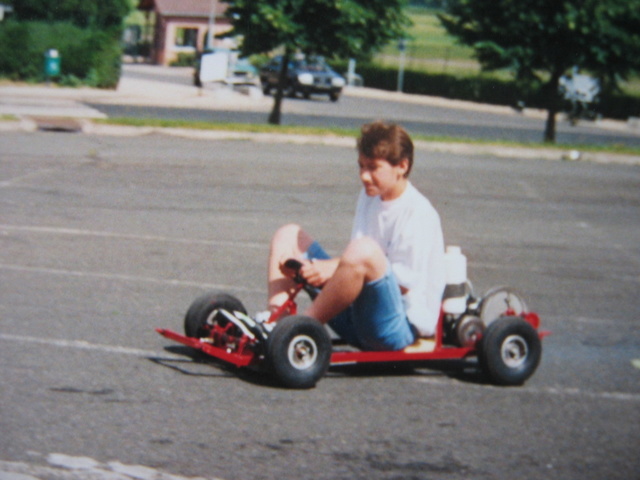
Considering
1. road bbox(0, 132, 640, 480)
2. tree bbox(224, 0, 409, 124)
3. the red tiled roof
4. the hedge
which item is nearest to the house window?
the red tiled roof

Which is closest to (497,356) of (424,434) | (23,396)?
(424,434)

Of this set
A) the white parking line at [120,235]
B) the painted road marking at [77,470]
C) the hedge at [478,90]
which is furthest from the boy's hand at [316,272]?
the hedge at [478,90]

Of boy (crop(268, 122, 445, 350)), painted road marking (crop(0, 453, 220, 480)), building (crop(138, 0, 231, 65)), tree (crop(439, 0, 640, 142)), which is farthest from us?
building (crop(138, 0, 231, 65))

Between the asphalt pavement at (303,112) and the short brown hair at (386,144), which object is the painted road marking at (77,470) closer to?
the short brown hair at (386,144)

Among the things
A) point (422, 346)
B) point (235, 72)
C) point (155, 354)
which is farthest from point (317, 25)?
point (235, 72)

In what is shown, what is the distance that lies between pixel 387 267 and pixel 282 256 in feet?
2.23

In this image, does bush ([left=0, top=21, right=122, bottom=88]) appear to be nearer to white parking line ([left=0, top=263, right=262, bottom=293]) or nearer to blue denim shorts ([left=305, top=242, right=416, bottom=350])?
white parking line ([left=0, top=263, right=262, bottom=293])

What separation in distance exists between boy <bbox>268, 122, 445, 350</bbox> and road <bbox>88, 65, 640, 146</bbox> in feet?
69.6

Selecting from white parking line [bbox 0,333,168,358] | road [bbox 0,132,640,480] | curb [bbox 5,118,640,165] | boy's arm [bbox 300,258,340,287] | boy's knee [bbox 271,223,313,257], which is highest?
curb [bbox 5,118,640,165]

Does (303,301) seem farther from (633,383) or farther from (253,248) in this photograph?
(633,383)

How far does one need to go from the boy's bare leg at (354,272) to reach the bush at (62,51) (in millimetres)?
32549

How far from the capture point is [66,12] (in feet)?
120

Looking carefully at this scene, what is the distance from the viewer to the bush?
36.0 meters

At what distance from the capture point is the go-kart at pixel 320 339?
549 centimetres
